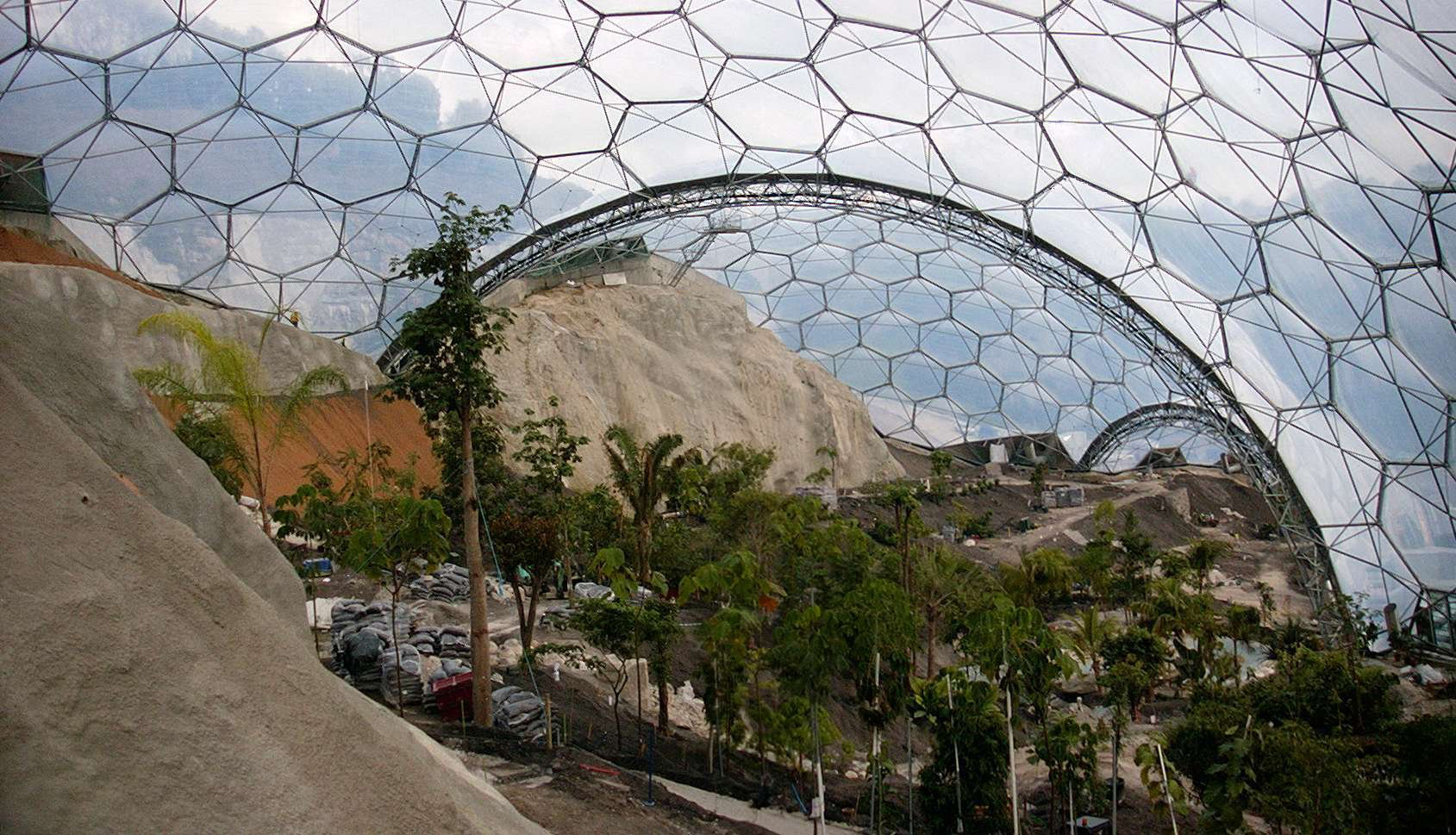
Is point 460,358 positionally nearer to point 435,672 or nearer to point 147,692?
point 435,672

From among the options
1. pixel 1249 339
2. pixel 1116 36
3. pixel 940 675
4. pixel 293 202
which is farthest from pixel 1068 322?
pixel 940 675

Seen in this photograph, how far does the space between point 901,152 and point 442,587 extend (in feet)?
74.3

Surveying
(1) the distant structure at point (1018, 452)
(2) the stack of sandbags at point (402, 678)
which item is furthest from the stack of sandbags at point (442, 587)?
(1) the distant structure at point (1018, 452)

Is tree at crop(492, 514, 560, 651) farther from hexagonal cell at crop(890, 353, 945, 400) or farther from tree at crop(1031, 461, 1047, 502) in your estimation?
hexagonal cell at crop(890, 353, 945, 400)

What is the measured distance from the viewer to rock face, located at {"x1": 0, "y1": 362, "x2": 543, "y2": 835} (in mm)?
4727

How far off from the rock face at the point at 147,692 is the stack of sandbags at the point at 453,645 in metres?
12.5

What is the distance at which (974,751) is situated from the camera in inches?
590

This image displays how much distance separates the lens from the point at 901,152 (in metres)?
37.6

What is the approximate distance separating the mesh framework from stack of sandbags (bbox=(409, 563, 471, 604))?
763 inches

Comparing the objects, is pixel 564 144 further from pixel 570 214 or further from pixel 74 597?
pixel 74 597

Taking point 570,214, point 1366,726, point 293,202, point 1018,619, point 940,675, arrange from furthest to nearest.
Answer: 1. point 570,214
2. point 293,202
3. point 1366,726
4. point 940,675
5. point 1018,619

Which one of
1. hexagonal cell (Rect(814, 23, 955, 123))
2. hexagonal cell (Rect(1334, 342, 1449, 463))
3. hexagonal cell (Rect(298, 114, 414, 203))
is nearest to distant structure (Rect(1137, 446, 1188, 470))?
hexagonal cell (Rect(1334, 342, 1449, 463))

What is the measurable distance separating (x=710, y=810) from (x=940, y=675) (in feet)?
12.8

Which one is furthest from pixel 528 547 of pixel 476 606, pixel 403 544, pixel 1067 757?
pixel 1067 757
